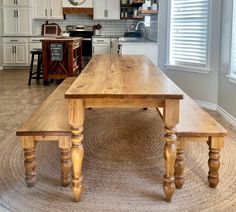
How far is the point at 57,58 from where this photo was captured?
6.96 meters

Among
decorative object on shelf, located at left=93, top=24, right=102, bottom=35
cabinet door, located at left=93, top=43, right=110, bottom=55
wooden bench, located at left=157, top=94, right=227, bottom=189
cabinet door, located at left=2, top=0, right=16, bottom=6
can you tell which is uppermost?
cabinet door, located at left=2, top=0, right=16, bottom=6

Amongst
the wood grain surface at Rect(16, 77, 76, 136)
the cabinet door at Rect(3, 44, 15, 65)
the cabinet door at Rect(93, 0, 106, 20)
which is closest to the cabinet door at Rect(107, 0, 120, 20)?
the cabinet door at Rect(93, 0, 106, 20)

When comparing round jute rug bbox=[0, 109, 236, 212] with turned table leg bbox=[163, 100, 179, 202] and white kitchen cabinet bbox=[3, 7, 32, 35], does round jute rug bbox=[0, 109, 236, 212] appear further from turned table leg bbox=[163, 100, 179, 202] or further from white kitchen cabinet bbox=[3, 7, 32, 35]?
white kitchen cabinet bbox=[3, 7, 32, 35]

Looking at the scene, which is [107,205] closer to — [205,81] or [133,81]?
[133,81]

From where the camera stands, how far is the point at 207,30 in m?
4.81

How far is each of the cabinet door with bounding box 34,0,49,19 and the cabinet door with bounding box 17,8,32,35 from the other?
28 cm

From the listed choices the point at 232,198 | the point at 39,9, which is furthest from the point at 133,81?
the point at 39,9

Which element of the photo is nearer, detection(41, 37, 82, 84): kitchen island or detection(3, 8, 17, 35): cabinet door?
detection(41, 37, 82, 84): kitchen island

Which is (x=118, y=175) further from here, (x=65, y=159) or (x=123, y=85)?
(x=123, y=85)

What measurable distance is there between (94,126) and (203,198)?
197cm

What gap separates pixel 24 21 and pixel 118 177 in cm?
797

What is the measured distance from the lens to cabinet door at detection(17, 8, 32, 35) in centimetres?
955

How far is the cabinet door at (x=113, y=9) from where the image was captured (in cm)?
977

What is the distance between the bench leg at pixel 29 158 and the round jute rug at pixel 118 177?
2.2 inches
